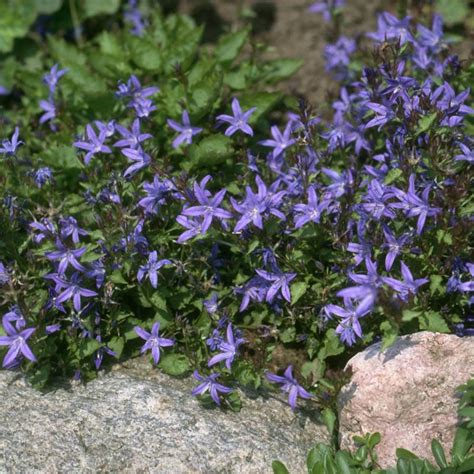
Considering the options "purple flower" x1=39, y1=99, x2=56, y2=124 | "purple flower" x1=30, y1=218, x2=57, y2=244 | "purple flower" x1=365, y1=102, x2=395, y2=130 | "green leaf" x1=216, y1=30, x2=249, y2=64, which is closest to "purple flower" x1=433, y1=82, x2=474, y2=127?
"purple flower" x1=365, y1=102, x2=395, y2=130

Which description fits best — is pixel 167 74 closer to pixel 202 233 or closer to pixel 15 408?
pixel 202 233

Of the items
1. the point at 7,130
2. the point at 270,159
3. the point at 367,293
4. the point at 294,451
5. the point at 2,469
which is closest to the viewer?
the point at 367,293

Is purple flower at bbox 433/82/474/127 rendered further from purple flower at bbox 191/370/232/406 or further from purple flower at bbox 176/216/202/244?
purple flower at bbox 191/370/232/406

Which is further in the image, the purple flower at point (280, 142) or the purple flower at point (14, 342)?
the purple flower at point (280, 142)

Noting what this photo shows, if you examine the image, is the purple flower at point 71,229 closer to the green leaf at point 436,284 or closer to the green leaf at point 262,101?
the green leaf at point 262,101

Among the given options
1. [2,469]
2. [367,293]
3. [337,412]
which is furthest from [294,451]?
[2,469]

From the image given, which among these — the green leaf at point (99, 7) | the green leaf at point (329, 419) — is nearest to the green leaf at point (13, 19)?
the green leaf at point (99, 7)

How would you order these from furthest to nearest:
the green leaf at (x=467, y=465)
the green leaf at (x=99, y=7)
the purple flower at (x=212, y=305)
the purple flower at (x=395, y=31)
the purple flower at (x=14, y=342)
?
the green leaf at (x=99, y=7) → the purple flower at (x=395, y=31) → the purple flower at (x=212, y=305) → the purple flower at (x=14, y=342) → the green leaf at (x=467, y=465)
